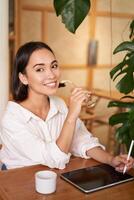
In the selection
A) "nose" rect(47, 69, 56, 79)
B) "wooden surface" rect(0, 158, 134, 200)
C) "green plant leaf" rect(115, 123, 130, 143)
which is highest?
"nose" rect(47, 69, 56, 79)

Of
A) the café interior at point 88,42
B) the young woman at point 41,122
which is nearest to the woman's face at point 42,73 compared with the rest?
the young woman at point 41,122

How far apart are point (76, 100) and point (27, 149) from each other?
1.06ft

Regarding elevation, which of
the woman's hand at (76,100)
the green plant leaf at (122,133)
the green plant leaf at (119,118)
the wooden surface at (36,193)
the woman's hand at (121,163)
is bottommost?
the wooden surface at (36,193)

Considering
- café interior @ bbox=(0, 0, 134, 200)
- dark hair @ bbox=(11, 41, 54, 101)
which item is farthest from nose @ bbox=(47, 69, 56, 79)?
café interior @ bbox=(0, 0, 134, 200)

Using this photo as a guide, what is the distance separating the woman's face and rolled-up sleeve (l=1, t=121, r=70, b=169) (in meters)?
0.22

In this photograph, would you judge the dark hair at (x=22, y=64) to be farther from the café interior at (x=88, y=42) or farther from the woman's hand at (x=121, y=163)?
the café interior at (x=88, y=42)

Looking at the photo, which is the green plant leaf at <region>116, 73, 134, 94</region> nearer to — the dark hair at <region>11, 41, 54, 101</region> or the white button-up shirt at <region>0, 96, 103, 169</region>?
the white button-up shirt at <region>0, 96, 103, 169</region>

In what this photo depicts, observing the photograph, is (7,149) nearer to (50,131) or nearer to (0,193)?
(50,131)

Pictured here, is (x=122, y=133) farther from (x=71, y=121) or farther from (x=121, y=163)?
(x=71, y=121)

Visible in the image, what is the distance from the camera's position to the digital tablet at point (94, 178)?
115 centimetres

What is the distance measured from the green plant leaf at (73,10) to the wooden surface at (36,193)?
57 cm

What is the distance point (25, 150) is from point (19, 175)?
186 mm

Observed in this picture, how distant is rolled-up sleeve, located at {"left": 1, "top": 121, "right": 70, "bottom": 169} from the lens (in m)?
1.37

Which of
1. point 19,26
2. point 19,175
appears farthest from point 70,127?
point 19,26
